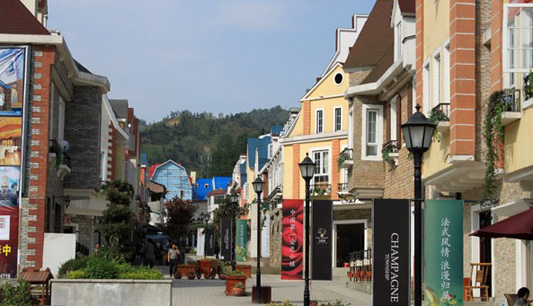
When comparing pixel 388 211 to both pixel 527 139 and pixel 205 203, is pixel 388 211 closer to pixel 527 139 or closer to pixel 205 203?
pixel 527 139

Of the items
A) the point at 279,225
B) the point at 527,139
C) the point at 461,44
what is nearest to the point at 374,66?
the point at 461,44

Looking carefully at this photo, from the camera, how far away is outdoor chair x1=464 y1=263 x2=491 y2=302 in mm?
21797

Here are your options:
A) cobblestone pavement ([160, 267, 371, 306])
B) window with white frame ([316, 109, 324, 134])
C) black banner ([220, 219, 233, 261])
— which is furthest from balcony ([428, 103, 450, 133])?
window with white frame ([316, 109, 324, 134])

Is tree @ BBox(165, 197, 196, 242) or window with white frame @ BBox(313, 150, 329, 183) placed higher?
window with white frame @ BBox(313, 150, 329, 183)

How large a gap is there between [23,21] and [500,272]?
17.9 m

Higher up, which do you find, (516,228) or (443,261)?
(516,228)

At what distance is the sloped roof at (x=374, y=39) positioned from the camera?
35906mm

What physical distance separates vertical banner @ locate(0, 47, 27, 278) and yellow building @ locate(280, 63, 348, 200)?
22892 millimetres

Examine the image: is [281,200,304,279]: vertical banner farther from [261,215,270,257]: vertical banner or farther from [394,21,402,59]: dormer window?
[261,215,270,257]: vertical banner

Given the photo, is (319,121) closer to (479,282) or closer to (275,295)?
(275,295)

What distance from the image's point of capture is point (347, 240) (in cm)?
5147

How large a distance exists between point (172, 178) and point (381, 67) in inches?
5077

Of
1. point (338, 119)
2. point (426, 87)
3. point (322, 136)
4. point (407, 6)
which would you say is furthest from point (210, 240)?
point (426, 87)

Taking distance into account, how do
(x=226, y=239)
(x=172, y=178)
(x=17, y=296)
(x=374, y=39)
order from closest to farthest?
(x=17, y=296)
(x=374, y=39)
(x=226, y=239)
(x=172, y=178)
